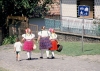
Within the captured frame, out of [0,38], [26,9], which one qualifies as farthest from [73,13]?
[0,38]

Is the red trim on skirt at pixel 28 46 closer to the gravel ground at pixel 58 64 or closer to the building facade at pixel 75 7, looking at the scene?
the gravel ground at pixel 58 64

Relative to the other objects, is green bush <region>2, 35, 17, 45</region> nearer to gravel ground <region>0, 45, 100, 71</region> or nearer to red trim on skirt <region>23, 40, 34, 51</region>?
gravel ground <region>0, 45, 100, 71</region>

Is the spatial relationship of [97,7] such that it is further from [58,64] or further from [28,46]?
[58,64]

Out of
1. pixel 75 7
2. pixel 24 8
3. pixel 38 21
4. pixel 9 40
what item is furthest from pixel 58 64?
pixel 38 21

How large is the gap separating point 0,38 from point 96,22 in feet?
29.0

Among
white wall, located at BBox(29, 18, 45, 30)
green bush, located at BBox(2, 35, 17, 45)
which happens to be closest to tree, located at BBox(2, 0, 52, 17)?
white wall, located at BBox(29, 18, 45, 30)

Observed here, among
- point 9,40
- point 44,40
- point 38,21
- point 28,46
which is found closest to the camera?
point 28,46

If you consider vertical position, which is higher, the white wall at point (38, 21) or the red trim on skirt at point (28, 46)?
the white wall at point (38, 21)

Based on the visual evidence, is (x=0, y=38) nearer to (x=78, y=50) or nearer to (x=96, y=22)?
(x=96, y=22)

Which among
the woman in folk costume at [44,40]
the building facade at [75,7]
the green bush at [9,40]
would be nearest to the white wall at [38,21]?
the building facade at [75,7]

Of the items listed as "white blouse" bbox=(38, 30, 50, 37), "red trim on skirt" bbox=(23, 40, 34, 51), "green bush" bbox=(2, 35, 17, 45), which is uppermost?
"white blouse" bbox=(38, 30, 50, 37)

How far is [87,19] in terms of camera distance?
94.2 ft

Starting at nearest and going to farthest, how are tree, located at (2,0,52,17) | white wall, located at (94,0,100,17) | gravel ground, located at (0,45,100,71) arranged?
gravel ground, located at (0,45,100,71), white wall, located at (94,0,100,17), tree, located at (2,0,52,17)

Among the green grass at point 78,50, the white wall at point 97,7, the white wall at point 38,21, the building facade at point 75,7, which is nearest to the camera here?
the green grass at point 78,50
